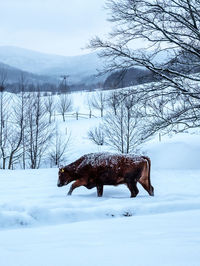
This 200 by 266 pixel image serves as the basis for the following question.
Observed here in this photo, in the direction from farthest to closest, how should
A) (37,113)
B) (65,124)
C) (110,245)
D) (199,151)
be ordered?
(65,124) < (37,113) < (199,151) < (110,245)

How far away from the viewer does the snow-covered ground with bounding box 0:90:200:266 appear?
2725mm

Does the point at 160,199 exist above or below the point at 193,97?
below

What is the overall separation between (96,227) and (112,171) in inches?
105

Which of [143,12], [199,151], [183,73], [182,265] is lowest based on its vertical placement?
[199,151]

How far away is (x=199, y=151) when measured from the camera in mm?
18547

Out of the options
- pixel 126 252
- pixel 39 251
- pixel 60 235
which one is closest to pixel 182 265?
pixel 126 252

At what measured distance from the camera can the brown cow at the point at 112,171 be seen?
6.81 meters

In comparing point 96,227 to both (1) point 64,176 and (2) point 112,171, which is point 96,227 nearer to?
(2) point 112,171

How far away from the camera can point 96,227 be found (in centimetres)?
418

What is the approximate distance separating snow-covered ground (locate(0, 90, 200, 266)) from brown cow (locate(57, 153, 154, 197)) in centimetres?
38

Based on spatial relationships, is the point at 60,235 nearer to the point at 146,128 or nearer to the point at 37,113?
the point at 146,128

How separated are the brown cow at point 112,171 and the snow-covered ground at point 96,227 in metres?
0.38

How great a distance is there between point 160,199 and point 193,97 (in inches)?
274

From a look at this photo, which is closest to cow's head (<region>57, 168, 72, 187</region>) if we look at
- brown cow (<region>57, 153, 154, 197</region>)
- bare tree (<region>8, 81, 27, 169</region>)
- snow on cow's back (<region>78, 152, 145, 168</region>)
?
brown cow (<region>57, 153, 154, 197</region>)
